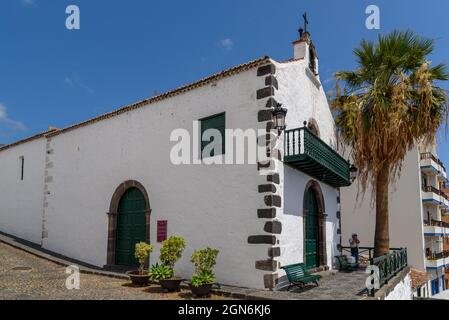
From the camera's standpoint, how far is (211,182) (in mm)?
10492

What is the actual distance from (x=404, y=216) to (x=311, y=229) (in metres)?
10.6

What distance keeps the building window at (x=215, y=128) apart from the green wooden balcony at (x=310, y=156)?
171cm

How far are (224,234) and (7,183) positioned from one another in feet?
46.8

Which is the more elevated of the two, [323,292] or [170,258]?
[170,258]

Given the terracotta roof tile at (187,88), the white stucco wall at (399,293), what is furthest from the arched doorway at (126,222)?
the white stucco wall at (399,293)

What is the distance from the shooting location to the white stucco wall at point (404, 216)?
792 inches

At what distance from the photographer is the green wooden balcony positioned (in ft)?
32.6

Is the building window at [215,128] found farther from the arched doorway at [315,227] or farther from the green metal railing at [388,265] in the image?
the green metal railing at [388,265]

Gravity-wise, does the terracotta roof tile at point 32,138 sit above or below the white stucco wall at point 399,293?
above

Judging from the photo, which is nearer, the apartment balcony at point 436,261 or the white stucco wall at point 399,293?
the white stucco wall at point 399,293

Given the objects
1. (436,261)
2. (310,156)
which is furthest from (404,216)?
(310,156)

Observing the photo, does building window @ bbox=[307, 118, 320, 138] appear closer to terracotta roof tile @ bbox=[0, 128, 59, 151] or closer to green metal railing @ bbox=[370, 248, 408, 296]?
green metal railing @ bbox=[370, 248, 408, 296]

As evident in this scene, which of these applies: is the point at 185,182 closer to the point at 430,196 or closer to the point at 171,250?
the point at 171,250
